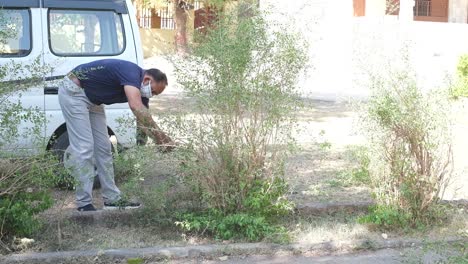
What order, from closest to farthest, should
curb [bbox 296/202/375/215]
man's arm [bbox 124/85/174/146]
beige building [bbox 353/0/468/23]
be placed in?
man's arm [bbox 124/85/174/146]
curb [bbox 296/202/375/215]
beige building [bbox 353/0/468/23]

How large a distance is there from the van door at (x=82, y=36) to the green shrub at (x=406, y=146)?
110 inches

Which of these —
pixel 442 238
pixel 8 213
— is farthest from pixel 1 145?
pixel 442 238

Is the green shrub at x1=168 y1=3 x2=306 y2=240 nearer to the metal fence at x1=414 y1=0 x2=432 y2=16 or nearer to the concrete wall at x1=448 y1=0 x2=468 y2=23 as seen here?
the concrete wall at x1=448 y1=0 x2=468 y2=23

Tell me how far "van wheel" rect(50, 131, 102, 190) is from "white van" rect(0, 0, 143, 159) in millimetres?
11

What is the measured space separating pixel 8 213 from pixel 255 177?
1.96 meters

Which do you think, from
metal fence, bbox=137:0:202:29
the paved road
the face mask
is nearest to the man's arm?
the face mask

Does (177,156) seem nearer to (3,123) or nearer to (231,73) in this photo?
(231,73)

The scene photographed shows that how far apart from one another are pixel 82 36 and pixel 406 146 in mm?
3502

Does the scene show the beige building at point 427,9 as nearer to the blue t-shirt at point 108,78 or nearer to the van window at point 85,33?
the van window at point 85,33

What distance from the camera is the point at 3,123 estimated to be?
504cm


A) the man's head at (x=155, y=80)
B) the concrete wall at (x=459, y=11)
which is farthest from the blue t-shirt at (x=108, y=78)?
the concrete wall at (x=459, y=11)

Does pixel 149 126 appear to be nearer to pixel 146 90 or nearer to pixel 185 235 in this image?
pixel 146 90

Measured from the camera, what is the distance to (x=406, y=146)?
5.67 m

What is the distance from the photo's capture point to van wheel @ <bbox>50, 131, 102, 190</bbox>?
17.1 feet
